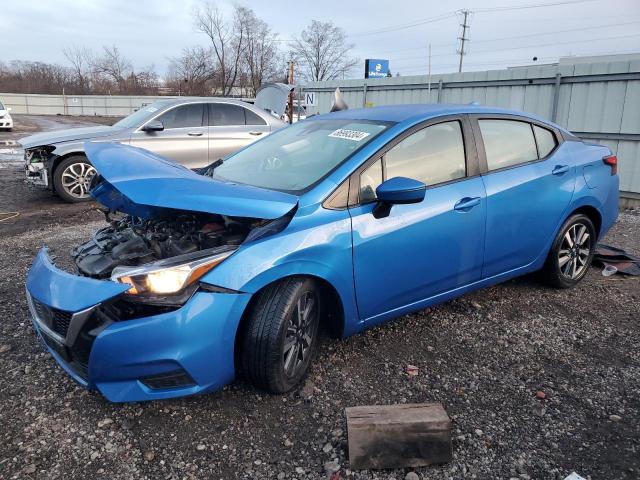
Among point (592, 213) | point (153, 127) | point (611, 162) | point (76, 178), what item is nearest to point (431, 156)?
point (592, 213)

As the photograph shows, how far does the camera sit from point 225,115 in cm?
855

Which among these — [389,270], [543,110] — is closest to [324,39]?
[543,110]

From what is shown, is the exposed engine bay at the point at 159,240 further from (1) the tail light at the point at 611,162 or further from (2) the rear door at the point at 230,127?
(2) the rear door at the point at 230,127

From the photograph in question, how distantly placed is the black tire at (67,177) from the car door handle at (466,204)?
6.36m

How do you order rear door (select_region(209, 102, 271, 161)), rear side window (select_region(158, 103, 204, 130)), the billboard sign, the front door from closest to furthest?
1. the front door
2. rear side window (select_region(158, 103, 204, 130))
3. rear door (select_region(209, 102, 271, 161))
4. the billboard sign

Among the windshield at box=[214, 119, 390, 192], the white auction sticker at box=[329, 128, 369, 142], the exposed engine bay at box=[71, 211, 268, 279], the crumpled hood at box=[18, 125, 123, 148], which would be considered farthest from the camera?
the crumpled hood at box=[18, 125, 123, 148]

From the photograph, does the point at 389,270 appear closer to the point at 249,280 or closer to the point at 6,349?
the point at 249,280

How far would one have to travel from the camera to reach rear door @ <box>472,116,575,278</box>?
11.6 feet

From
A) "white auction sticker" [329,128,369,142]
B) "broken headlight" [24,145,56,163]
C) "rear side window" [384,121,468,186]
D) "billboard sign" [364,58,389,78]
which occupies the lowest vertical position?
"broken headlight" [24,145,56,163]

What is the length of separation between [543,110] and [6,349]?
10.0 m

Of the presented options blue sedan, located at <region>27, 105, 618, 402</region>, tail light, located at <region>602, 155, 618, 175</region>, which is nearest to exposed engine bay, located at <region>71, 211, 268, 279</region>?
blue sedan, located at <region>27, 105, 618, 402</region>

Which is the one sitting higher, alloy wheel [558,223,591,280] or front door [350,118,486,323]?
front door [350,118,486,323]

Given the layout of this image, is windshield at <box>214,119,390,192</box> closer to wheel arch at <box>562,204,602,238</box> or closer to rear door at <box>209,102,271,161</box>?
wheel arch at <box>562,204,602,238</box>

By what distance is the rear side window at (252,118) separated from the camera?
869cm
